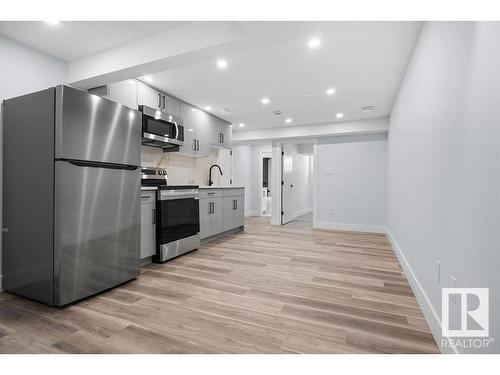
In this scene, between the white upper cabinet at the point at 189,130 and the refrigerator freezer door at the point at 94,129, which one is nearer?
the refrigerator freezer door at the point at 94,129

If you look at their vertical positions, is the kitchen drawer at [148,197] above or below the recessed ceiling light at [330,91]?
below

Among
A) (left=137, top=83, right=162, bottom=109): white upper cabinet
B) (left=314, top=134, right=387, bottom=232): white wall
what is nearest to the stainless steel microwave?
(left=137, top=83, right=162, bottom=109): white upper cabinet

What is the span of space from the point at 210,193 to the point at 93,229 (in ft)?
6.99

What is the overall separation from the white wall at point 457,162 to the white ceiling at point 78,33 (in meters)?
1.97

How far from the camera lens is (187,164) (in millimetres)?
4609

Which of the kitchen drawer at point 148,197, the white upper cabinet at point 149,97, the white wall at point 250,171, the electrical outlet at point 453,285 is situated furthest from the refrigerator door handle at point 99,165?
the white wall at point 250,171

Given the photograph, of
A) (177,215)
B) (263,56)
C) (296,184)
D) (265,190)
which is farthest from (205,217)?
(265,190)

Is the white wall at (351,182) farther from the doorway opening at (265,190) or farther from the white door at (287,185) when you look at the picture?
the doorway opening at (265,190)

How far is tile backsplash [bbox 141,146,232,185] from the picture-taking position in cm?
384

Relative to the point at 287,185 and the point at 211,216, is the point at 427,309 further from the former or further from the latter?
the point at 287,185

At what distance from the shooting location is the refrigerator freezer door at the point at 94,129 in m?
1.92
